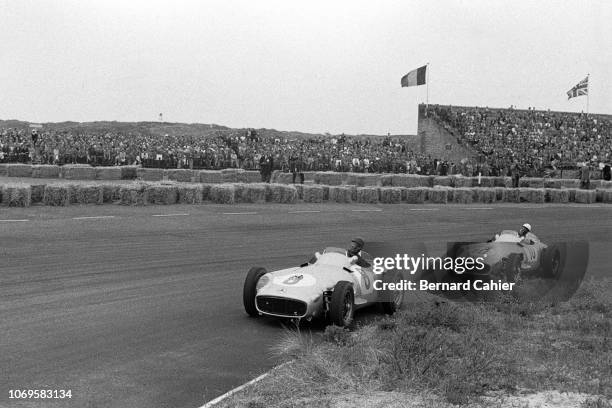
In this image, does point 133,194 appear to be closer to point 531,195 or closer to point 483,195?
point 483,195

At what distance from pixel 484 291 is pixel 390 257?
1448 millimetres

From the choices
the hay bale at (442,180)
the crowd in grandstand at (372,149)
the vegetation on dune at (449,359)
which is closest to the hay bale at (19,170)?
the crowd in grandstand at (372,149)

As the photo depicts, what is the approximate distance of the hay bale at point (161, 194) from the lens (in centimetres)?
2091

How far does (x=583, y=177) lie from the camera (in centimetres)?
3528

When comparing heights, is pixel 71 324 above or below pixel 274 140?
below

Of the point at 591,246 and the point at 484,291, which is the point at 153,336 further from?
the point at 591,246

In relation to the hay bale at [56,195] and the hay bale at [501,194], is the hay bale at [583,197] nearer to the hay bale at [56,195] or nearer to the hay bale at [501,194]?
the hay bale at [501,194]

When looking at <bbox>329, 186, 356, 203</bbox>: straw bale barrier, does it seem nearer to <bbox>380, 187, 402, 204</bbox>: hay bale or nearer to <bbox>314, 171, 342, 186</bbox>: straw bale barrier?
<bbox>380, 187, 402, 204</bbox>: hay bale

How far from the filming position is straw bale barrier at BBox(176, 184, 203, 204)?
21.7 m

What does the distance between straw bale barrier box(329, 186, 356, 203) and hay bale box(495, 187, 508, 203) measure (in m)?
8.20

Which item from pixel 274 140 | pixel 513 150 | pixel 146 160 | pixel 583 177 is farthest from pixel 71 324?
pixel 513 150

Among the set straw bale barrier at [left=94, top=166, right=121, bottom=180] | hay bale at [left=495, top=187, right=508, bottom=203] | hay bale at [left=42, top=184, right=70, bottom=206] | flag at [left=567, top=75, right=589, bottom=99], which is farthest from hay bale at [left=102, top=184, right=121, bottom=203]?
flag at [left=567, top=75, right=589, bottom=99]

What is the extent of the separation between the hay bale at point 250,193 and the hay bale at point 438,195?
753 cm

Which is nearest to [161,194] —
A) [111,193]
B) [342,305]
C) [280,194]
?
[111,193]
